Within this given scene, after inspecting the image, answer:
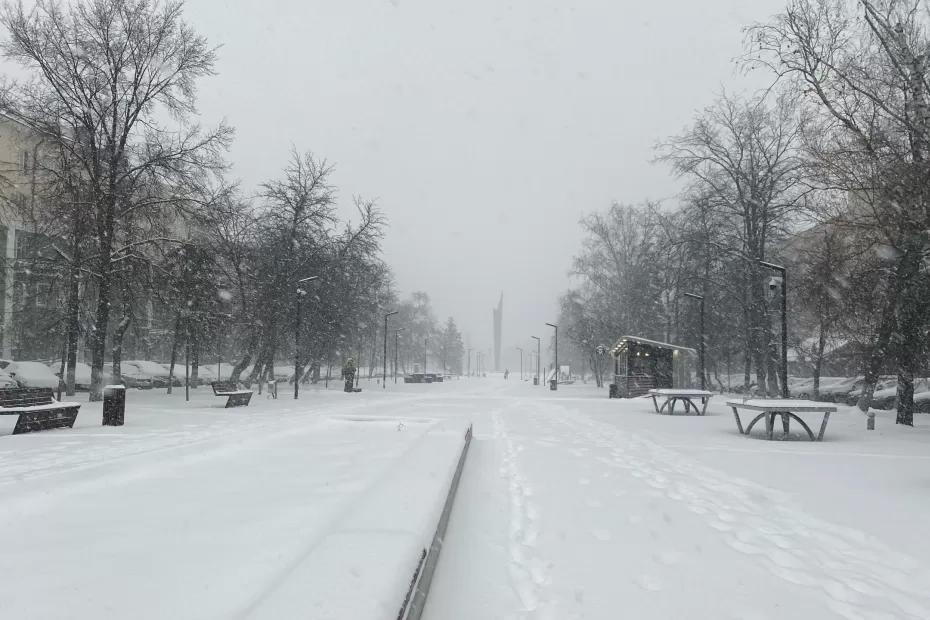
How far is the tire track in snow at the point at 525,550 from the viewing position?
316 centimetres

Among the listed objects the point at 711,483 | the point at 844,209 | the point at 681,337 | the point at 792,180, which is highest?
the point at 792,180

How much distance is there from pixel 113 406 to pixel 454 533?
33.2ft

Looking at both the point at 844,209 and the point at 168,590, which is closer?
the point at 168,590

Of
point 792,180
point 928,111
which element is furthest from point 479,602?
point 792,180

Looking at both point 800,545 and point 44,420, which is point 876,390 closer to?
point 800,545

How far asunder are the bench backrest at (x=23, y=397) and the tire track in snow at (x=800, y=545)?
11.2 metres

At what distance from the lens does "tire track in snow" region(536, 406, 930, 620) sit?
3.26 meters

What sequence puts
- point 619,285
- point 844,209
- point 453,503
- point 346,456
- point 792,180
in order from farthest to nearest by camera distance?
1. point 619,285
2. point 792,180
3. point 844,209
4. point 346,456
5. point 453,503

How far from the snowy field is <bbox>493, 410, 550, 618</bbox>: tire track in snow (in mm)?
19

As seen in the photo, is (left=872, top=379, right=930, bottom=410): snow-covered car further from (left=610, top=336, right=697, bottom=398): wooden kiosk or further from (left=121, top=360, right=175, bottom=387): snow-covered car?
(left=121, top=360, right=175, bottom=387): snow-covered car

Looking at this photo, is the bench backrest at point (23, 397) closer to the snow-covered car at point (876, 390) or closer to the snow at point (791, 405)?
the snow at point (791, 405)

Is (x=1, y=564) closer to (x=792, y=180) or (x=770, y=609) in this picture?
(x=770, y=609)

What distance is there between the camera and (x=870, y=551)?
4.11 metres

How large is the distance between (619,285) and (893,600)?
123ft
